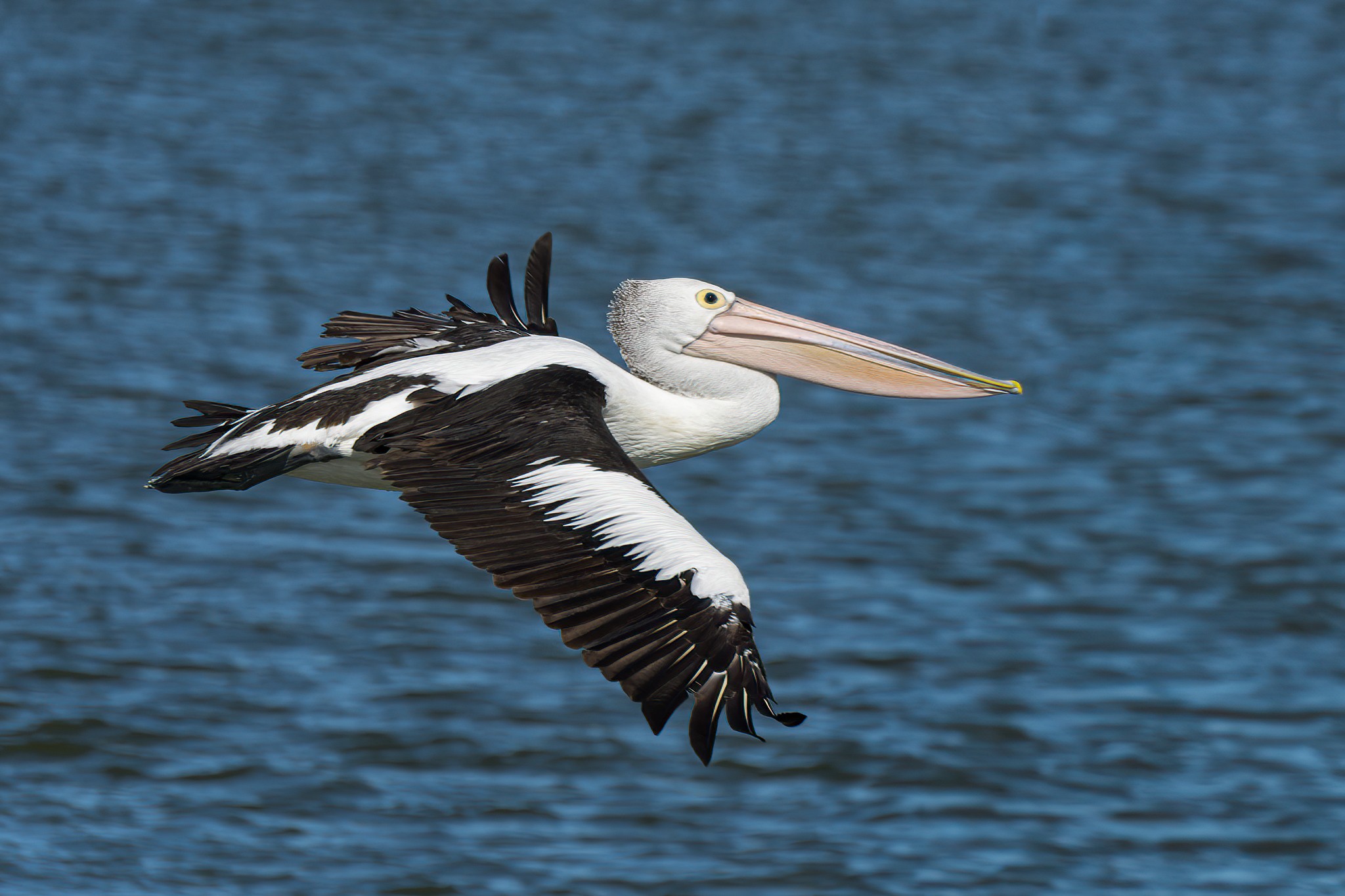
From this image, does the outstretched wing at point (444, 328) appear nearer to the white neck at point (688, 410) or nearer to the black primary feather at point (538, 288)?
the black primary feather at point (538, 288)

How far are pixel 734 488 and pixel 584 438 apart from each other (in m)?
8.61

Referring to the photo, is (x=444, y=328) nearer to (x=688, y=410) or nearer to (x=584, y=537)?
(x=688, y=410)

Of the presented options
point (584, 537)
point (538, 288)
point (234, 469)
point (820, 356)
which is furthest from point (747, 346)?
point (234, 469)

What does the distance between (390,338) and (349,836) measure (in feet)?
15.3

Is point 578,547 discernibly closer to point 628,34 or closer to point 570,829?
point 570,829

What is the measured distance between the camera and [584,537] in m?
5.19

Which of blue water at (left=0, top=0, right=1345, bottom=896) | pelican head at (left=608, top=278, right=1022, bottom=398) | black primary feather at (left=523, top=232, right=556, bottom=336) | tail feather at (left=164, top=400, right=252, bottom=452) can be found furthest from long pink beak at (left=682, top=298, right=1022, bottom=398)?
blue water at (left=0, top=0, right=1345, bottom=896)

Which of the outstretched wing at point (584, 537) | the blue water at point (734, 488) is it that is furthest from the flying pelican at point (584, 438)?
the blue water at point (734, 488)

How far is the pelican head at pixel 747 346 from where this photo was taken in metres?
6.49

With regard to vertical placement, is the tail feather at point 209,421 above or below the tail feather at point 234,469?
above

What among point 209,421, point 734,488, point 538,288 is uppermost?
point 538,288

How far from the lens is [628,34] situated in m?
24.9

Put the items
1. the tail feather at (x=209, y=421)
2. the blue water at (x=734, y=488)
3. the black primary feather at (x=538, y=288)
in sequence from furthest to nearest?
the blue water at (x=734, y=488) < the black primary feather at (x=538, y=288) < the tail feather at (x=209, y=421)

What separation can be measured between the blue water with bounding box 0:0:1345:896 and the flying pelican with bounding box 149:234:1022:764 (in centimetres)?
446
